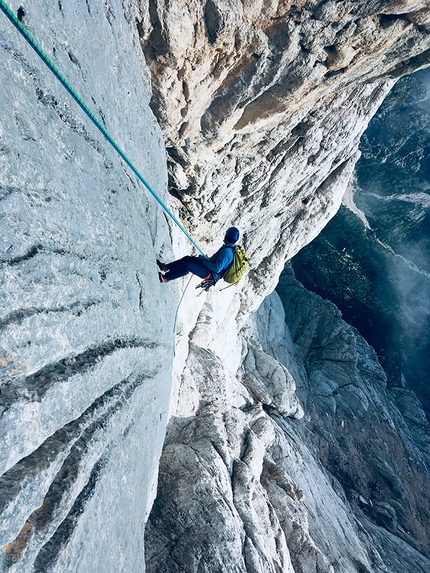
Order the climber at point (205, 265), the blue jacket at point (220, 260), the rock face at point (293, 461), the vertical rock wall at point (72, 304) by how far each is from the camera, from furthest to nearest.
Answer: the rock face at point (293, 461)
the blue jacket at point (220, 260)
the climber at point (205, 265)
the vertical rock wall at point (72, 304)

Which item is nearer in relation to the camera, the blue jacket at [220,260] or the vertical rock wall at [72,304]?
the vertical rock wall at [72,304]

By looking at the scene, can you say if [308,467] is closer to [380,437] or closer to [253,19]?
[380,437]

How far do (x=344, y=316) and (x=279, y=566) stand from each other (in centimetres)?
2898

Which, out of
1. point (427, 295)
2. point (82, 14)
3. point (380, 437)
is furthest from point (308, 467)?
point (427, 295)

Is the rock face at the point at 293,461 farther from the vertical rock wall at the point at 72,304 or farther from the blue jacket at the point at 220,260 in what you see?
the blue jacket at the point at 220,260

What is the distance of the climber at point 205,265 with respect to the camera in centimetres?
682

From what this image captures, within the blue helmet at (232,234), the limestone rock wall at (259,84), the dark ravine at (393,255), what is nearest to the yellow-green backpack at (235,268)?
the blue helmet at (232,234)

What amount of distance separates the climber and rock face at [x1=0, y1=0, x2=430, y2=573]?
0.46m

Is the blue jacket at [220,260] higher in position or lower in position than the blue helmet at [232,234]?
lower

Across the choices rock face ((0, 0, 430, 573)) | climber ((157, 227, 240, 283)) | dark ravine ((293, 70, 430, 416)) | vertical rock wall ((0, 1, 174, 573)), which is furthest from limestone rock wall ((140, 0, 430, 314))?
dark ravine ((293, 70, 430, 416))

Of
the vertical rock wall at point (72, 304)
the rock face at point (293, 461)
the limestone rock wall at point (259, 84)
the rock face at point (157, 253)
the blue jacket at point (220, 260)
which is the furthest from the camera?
the rock face at point (293, 461)

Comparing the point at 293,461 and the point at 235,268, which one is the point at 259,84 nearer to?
the point at 235,268

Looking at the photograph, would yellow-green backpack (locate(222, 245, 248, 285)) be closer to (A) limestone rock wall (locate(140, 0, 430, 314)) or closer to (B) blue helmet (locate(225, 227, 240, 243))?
(B) blue helmet (locate(225, 227, 240, 243))

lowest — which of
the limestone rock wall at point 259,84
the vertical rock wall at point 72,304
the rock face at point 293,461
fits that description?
the rock face at point 293,461
